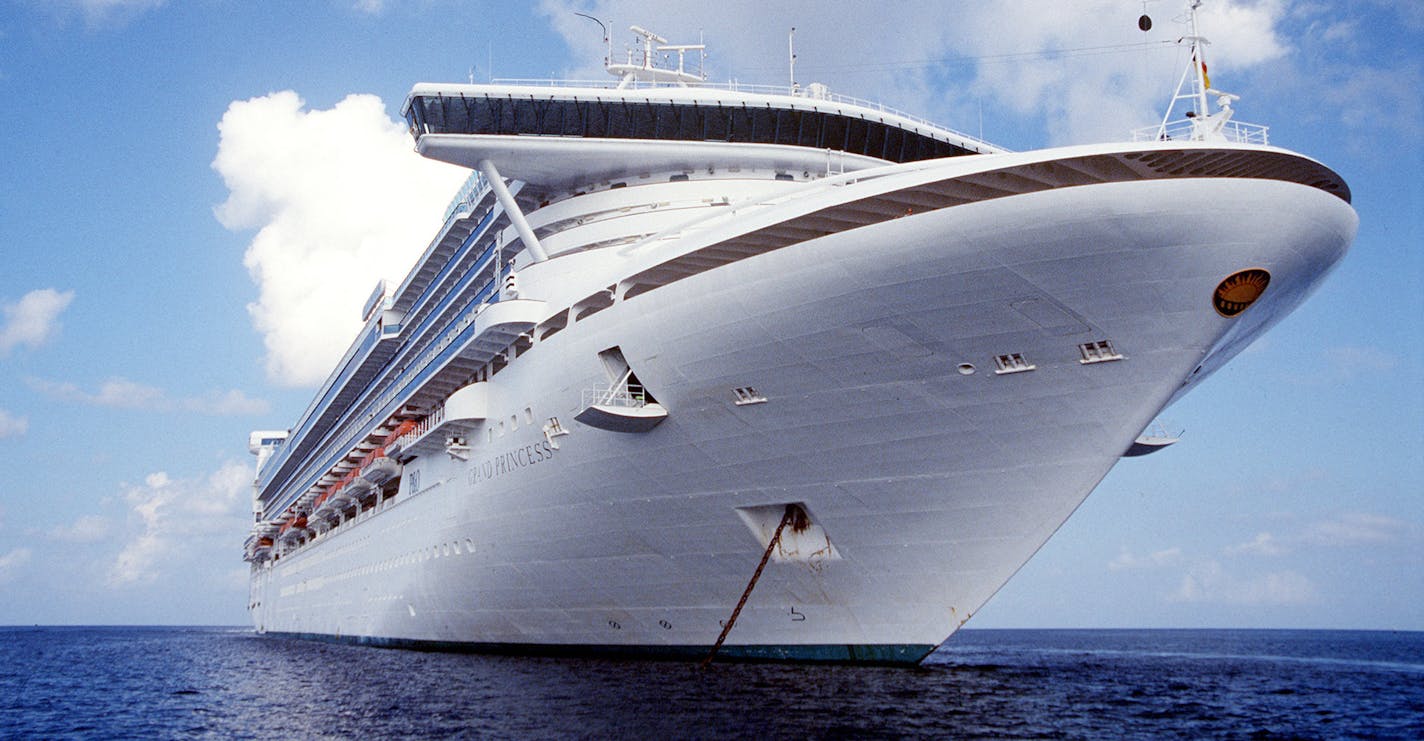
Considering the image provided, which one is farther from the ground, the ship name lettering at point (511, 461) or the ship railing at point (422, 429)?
the ship railing at point (422, 429)

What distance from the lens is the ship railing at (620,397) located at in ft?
54.3

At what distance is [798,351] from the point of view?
14516 millimetres

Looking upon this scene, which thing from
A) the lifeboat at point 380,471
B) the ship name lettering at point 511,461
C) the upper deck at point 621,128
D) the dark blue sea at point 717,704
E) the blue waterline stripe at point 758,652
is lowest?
the dark blue sea at point 717,704

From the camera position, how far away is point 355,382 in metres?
38.9

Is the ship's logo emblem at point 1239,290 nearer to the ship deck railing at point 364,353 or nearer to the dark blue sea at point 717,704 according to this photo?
the dark blue sea at point 717,704


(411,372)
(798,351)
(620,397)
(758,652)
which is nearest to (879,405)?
(798,351)

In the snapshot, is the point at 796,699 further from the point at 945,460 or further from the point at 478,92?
the point at 478,92

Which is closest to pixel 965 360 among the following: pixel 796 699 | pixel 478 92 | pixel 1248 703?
pixel 796 699

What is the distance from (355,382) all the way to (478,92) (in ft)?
67.4

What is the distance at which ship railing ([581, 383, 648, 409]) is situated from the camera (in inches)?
651

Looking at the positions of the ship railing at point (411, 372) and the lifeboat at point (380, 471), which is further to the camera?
the lifeboat at point (380, 471)

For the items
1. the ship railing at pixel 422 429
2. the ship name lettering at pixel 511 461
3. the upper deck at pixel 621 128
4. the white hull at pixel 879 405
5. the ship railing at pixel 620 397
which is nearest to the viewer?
the white hull at pixel 879 405

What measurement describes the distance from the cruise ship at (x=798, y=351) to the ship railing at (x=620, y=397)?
0.05m

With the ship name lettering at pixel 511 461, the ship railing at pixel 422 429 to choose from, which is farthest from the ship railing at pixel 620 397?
the ship railing at pixel 422 429
